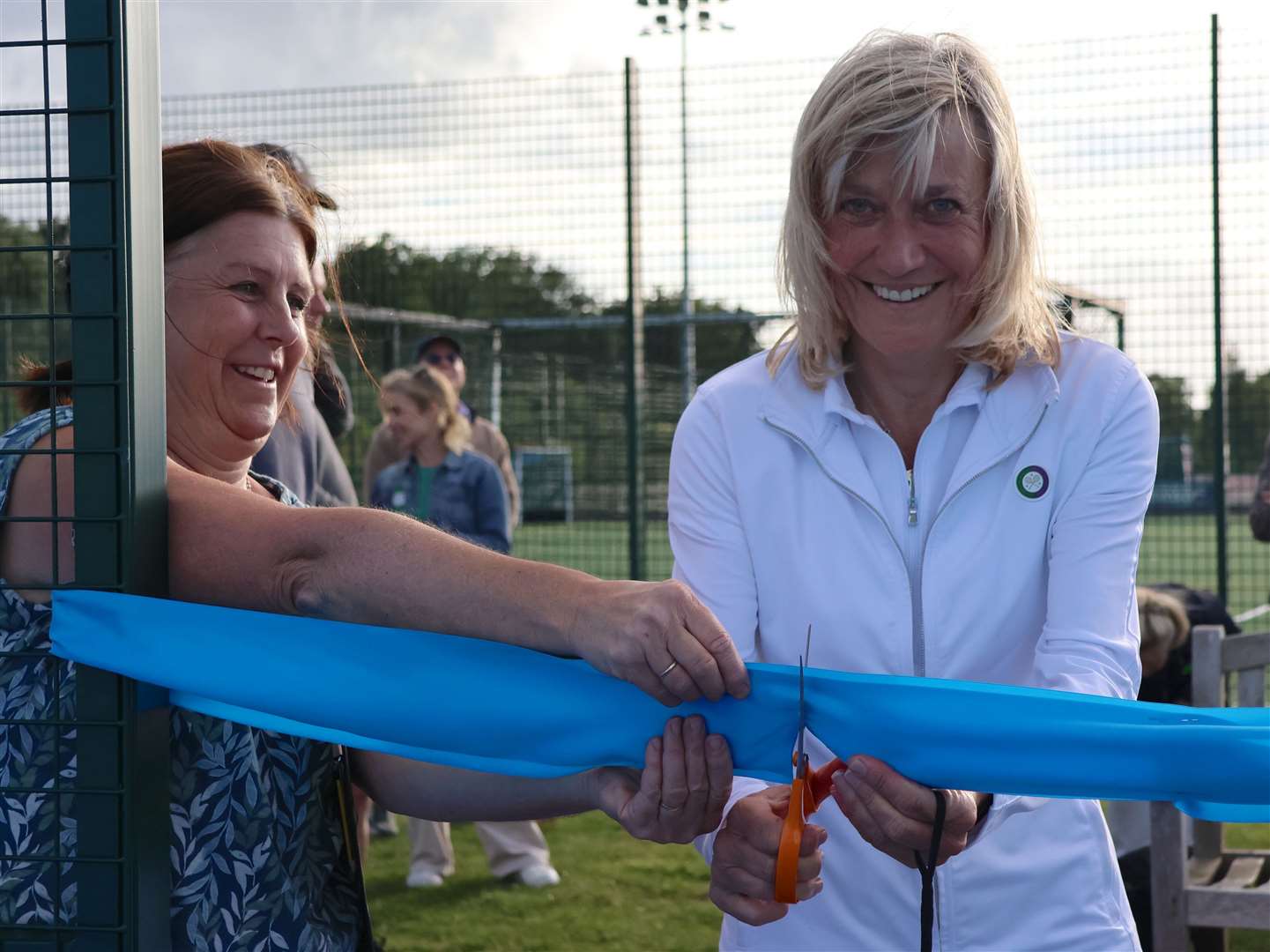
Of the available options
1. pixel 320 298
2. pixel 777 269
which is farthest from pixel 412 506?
pixel 777 269

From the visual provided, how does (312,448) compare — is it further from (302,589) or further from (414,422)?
(302,589)

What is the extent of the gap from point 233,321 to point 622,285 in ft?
18.5

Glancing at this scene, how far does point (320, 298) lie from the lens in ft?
11.0

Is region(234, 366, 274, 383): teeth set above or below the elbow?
above

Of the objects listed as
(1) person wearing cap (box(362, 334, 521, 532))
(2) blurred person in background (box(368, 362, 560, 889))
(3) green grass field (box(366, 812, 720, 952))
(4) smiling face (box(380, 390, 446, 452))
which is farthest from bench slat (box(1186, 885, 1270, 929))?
(4) smiling face (box(380, 390, 446, 452))

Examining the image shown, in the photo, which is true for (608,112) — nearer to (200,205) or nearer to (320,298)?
(320,298)

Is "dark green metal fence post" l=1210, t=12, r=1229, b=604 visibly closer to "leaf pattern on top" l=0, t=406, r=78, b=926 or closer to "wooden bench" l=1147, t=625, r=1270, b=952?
"wooden bench" l=1147, t=625, r=1270, b=952

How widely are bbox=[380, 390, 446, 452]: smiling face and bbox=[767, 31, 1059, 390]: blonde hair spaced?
4324 mm

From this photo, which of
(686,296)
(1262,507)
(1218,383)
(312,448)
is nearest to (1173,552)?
(1218,383)

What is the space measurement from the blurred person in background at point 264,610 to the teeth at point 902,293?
0.81 m

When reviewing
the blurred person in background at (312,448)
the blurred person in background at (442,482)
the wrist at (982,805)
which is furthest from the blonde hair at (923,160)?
the blurred person in background at (442,482)

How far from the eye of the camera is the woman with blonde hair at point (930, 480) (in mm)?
1871

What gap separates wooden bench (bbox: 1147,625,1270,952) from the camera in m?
3.58

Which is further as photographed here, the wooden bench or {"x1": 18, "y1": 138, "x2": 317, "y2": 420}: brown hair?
the wooden bench
